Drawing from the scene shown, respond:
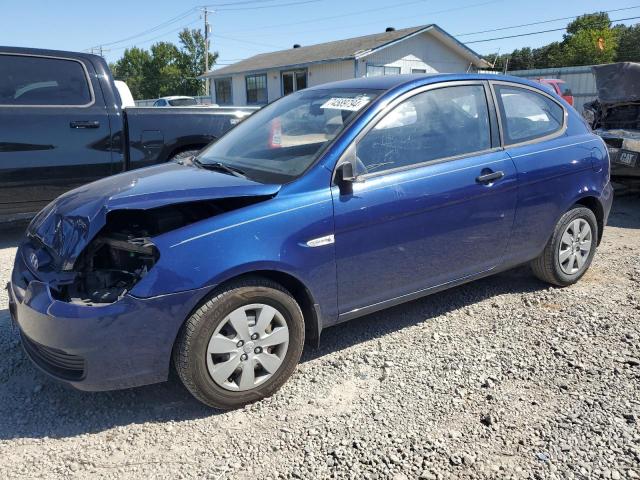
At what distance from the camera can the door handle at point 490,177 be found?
142 inches

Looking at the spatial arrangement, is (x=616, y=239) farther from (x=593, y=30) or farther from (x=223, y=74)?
(x=593, y=30)

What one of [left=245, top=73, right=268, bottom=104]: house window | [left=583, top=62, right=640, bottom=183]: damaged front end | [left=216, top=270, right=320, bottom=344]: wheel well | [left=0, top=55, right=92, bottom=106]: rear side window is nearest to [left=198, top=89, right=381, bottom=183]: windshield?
[left=216, top=270, right=320, bottom=344]: wheel well

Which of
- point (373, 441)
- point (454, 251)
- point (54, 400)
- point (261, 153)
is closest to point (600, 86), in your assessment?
point (454, 251)

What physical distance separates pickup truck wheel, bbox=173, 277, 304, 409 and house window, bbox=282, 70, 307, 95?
2624 centimetres

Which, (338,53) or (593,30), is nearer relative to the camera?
(338,53)

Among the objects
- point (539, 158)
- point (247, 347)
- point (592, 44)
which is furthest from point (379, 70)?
point (592, 44)

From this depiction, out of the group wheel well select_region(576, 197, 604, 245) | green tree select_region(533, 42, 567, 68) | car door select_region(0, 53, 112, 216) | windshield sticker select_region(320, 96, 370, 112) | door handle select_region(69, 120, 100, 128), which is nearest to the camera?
windshield sticker select_region(320, 96, 370, 112)

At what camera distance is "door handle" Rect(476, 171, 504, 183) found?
3.61 m

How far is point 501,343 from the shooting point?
358cm

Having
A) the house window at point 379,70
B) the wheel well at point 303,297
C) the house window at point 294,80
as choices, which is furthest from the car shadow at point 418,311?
the house window at point 294,80

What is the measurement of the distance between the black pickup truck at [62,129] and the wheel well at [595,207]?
13.8 ft

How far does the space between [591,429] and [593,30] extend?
63014mm

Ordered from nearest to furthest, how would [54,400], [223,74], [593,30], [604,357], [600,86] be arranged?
[54,400] → [604,357] → [600,86] → [223,74] → [593,30]

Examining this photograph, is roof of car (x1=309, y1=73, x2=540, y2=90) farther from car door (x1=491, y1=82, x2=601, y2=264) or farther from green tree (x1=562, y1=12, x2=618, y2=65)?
green tree (x1=562, y1=12, x2=618, y2=65)
